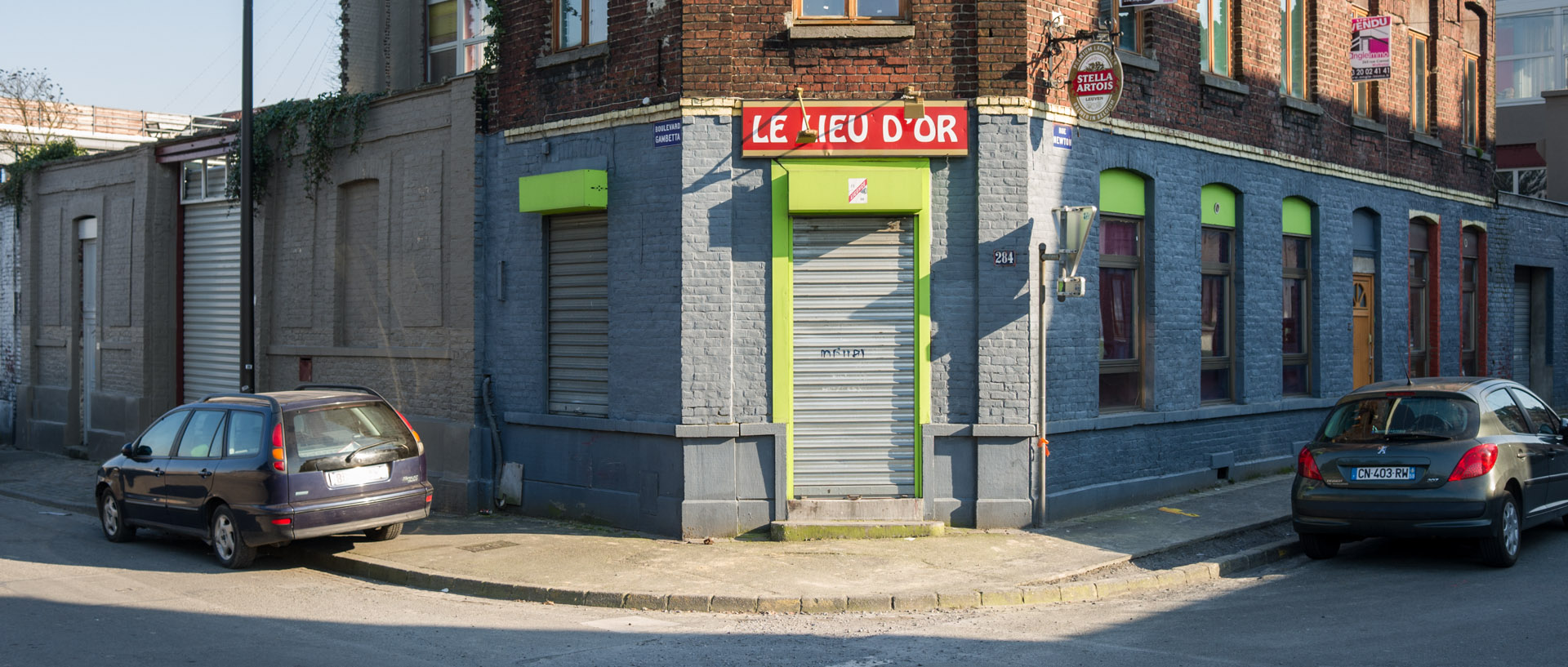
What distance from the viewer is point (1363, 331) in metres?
17.4

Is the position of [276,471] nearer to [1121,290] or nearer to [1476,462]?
[1121,290]

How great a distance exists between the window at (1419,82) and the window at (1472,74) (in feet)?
5.49

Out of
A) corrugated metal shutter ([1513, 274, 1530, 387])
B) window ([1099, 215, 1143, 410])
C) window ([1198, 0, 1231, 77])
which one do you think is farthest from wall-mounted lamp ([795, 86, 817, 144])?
corrugated metal shutter ([1513, 274, 1530, 387])

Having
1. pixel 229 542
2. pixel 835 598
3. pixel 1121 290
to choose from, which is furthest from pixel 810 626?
pixel 1121 290

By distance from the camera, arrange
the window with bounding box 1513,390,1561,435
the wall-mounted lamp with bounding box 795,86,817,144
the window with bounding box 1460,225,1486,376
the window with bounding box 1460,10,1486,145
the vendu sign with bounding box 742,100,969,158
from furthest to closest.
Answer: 1. the window with bounding box 1460,10,1486,145
2. the window with bounding box 1460,225,1486,376
3. the vendu sign with bounding box 742,100,969,158
4. the wall-mounted lamp with bounding box 795,86,817,144
5. the window with bounding box 1513,390,1561,435

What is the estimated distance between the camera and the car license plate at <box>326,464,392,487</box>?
405 inches

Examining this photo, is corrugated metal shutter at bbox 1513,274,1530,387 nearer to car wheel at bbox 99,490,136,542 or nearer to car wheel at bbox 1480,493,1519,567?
car wheel at bbox 1480,493,1519,567

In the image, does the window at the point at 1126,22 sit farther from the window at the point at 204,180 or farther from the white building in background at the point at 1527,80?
the white building in background at the point at 1527,80

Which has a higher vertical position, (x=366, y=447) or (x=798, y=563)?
(x=366, y=447)

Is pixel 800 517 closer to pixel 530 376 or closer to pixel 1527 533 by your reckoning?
pixel 530 376

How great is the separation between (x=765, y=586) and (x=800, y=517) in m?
2.19

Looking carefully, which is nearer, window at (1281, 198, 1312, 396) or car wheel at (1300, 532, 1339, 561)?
car wheel at (1300, 532, 1339, 561)

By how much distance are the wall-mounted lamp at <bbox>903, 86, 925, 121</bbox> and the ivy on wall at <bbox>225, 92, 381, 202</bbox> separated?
7406mm

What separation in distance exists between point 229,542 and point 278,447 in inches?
43.3
